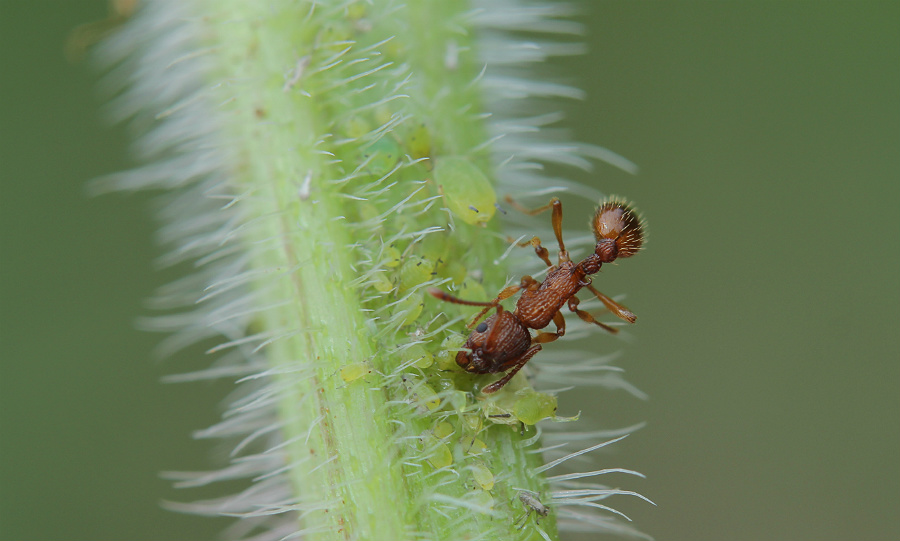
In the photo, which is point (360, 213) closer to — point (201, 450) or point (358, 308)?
point (358, 308)

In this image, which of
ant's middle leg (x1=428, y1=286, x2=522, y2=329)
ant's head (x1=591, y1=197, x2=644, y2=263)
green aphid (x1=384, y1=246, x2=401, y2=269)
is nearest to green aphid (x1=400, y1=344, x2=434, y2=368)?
ant's middle leg (x1=428, y1=286, x2=522, y2=329)

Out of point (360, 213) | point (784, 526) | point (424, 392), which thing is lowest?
point (784, 526)

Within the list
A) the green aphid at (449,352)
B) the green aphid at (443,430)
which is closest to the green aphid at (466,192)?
the green aphid at (449,352)

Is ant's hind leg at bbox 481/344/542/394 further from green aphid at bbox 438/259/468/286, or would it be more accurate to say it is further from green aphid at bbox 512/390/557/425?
green aphid at bbox 438/259/468/286

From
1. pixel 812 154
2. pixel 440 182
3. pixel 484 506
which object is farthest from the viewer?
pixel 812 154

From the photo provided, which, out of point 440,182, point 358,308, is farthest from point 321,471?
point 440,182

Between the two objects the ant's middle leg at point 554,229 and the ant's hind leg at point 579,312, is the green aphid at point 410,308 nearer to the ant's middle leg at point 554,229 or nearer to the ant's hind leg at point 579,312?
the ant's middle leg at point 554,229
